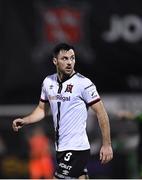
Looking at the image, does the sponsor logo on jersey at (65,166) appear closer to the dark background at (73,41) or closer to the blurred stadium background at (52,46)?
the blurred stadium background at (52,46)

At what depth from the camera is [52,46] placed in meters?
14.6

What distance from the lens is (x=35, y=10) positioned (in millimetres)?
14688

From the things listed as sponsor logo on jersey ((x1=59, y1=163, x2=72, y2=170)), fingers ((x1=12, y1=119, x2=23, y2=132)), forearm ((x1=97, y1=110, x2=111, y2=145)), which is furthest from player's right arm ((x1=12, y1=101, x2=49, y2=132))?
forearm ((x1=97, y1=110, x2=111, y2=145))

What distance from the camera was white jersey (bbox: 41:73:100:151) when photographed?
27.6ft

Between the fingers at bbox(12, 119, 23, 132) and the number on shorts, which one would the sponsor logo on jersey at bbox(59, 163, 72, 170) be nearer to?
the number on shorts

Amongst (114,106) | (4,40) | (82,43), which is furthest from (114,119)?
(4,40)

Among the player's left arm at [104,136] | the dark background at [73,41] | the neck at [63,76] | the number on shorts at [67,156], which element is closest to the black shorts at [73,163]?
the number on shorts at [67,156]

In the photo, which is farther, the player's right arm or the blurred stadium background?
the blurred stadium background

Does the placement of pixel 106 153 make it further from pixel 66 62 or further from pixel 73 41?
pixel 73 41

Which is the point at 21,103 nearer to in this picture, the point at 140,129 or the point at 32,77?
the point at 32,77

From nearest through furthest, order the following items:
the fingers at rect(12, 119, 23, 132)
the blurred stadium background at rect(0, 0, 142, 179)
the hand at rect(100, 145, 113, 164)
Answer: the hand at rect(100, 145, 113, 164), the fingers at rect(12, 119, 23, 132), the blurred stadium background at rect(0, 0, 142, 179)

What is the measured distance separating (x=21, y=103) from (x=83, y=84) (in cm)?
636

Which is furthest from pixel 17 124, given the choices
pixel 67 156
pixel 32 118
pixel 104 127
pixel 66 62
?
pixel 104 127

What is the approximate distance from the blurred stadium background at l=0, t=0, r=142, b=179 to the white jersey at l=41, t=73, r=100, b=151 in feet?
18.8
